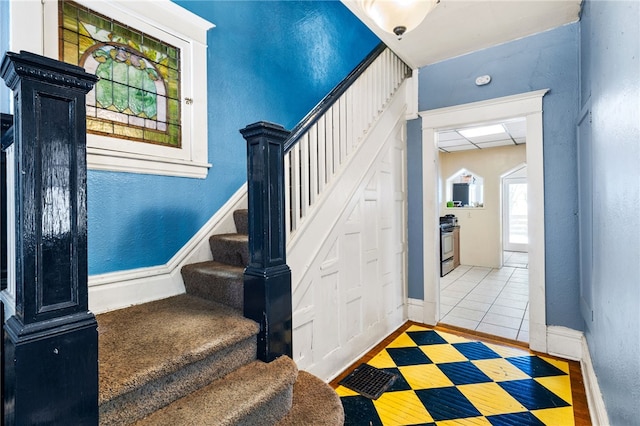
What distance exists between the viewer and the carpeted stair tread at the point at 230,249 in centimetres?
197

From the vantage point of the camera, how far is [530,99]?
2.88m

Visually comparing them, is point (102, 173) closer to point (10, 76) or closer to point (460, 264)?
point (10, 76)

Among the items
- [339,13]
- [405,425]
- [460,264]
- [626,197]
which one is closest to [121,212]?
[405,425]

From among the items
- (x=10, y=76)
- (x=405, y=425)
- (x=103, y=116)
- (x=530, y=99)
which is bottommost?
(x=405, y=425)


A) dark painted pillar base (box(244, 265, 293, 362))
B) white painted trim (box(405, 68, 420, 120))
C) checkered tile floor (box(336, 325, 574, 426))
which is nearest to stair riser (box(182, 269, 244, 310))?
dark painted pillar base (box(244, 265, 293, 362))

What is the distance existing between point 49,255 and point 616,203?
2222 millimetres

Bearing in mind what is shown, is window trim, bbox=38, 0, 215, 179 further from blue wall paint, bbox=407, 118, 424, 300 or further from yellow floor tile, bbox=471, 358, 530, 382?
yellow floor tile, bbox=471, 358, 530, 382

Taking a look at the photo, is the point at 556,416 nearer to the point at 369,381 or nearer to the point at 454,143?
the point at 369,381

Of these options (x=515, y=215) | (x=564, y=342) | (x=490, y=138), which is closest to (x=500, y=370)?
(x=564, y=342)

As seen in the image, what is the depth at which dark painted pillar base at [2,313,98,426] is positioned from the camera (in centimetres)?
89

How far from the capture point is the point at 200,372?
1354 mm

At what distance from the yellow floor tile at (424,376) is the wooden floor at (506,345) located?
0.35 metres

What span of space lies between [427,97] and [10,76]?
3.43 metres

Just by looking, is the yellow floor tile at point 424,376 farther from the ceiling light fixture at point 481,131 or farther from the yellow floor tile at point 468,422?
the ceiling light fixture at point 481,131
